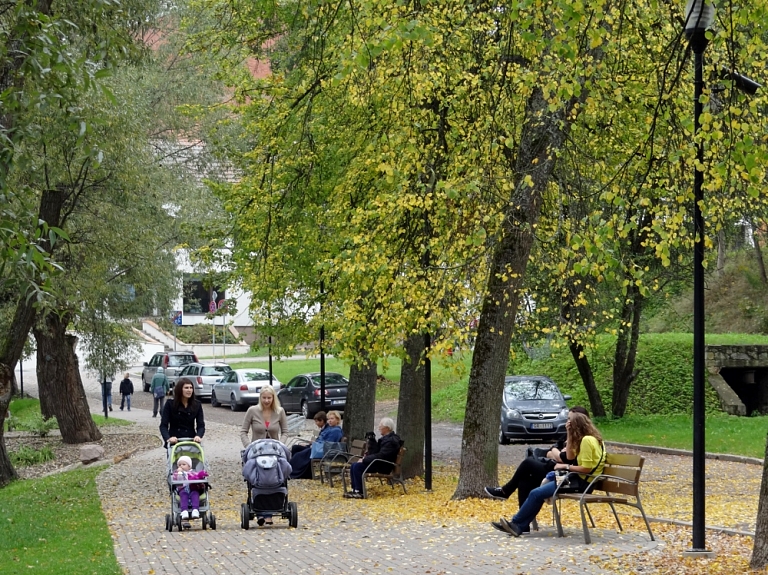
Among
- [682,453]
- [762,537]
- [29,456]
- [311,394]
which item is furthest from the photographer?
[311,394]

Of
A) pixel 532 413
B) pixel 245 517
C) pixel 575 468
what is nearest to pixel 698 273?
pixel 575 468

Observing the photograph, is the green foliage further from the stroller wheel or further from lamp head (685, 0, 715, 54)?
lamp head (685, 0, 715, 54)

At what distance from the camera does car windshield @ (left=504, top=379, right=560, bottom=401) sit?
27.9 metres

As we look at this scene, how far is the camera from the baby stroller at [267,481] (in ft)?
40.0

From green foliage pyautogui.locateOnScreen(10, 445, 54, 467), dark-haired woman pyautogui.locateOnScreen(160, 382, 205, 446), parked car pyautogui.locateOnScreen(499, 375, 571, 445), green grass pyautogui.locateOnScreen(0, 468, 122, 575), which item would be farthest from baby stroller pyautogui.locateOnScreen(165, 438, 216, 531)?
parked car pyautogui.locateOnScreen(499, 375, 571, 445)

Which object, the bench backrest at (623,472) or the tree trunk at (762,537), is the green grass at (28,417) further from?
the tree trunk at (762,537)

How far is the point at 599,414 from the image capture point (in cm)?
3048

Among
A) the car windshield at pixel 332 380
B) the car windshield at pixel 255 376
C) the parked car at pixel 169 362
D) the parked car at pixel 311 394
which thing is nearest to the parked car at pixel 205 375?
the parked car at pixel 169 362

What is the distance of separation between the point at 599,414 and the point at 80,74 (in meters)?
23.3

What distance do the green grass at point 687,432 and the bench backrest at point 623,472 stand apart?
11.5 m

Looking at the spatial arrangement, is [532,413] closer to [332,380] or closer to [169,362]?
[332,380]

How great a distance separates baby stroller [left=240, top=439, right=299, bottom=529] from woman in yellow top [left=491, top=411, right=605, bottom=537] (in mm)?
2510

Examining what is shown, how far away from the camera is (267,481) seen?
12164mm

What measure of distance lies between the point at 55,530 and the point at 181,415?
2.17 metres
